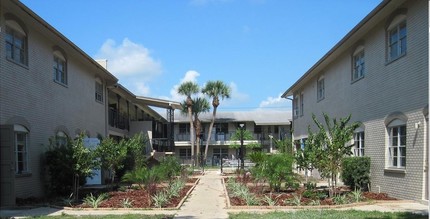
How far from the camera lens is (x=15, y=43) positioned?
583 inches

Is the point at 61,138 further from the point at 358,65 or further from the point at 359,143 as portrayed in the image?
the point at 358,65

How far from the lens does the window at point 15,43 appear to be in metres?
14.3

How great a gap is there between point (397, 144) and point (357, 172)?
257 cm

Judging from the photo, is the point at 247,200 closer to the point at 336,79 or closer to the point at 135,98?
the point at 336,79

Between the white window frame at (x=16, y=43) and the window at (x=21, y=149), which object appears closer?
the white window frame at (x=16, y=43)

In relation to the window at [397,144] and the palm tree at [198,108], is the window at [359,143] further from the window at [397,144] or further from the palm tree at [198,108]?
the palm tree at [198,108]

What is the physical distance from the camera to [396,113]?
14562 millimetres

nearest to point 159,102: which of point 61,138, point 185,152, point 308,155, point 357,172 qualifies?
point 61,138

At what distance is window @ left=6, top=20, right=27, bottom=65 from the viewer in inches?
562

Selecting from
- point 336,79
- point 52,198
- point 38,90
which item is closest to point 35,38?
point 38,90

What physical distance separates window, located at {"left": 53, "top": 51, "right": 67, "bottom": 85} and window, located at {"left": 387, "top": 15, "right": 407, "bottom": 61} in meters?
12.6

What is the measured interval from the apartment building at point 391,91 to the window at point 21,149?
1203 centimetres

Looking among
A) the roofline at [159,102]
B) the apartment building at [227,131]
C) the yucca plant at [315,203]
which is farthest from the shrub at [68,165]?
the apartment building at [227,131]

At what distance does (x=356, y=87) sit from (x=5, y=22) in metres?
13.3
